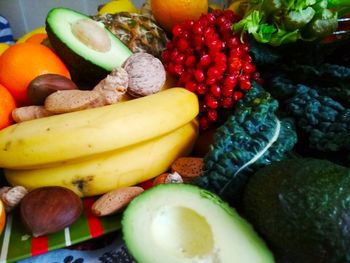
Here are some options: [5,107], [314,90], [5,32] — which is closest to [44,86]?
[5,107]

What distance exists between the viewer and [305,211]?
366mm

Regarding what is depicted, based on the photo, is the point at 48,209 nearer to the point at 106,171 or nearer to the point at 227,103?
the point at 106,171

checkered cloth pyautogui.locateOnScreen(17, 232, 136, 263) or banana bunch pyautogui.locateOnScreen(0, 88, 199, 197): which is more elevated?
banana bunch pyautogui.locateOnScreen(0, 88, 199, 197)

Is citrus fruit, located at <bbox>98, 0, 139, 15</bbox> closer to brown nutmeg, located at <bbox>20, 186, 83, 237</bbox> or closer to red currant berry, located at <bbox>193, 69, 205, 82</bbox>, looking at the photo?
red currant berry, located at <bbox>193, 69, 205, 82</bbox>

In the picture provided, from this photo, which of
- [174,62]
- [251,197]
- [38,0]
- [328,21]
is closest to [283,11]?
[328,21]

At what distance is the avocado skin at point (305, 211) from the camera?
35 cm

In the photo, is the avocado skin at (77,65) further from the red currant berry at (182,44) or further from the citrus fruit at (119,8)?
the citrus fruit at (119,8)

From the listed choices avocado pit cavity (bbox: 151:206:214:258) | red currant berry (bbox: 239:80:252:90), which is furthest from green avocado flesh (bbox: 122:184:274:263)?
red currant berry (bbox: 239:80:252:90)

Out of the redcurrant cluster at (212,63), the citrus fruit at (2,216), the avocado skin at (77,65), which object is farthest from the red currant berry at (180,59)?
the citrus fruit at (2,216)

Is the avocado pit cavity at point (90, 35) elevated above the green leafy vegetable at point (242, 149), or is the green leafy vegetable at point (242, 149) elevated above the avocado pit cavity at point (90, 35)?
the avocado pit cavity at point (90, 35)

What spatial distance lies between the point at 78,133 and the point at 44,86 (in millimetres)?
112

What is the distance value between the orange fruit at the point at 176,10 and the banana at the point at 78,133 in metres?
0.25

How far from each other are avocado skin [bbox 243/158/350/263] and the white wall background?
4.15ft

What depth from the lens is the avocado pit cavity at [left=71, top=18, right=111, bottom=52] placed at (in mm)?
579
